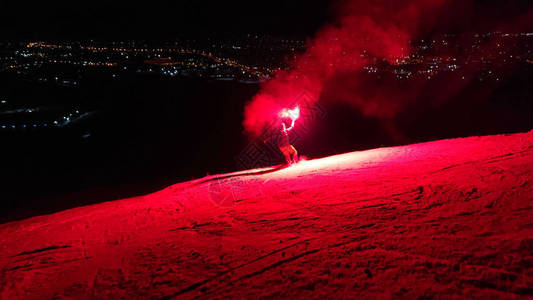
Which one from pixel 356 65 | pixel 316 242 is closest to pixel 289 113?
pixel 316 242

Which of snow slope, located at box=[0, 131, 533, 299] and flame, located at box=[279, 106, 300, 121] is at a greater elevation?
flame, located at box=[279, 106, 300, 121]

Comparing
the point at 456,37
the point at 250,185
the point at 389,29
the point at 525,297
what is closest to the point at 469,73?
the point at 456,37

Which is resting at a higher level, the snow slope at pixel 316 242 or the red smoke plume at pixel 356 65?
the red smoke plume at pixel 356 65

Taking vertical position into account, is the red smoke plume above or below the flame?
above

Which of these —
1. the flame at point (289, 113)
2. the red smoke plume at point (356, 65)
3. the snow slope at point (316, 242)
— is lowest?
the snow slope at point (316, 242)

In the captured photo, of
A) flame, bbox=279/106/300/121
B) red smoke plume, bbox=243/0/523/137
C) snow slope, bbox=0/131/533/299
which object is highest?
red smoke plume, bbox=243/0/523/137

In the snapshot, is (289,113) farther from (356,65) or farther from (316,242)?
(356,65)

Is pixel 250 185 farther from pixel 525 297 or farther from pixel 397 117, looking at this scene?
pixel 397 117

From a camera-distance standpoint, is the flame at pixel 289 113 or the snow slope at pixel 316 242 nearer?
the snow slope at pixel 316 242

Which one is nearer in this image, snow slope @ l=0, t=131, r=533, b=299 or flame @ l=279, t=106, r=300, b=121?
snow slope @ l=0, t=131, r=533, b=299
